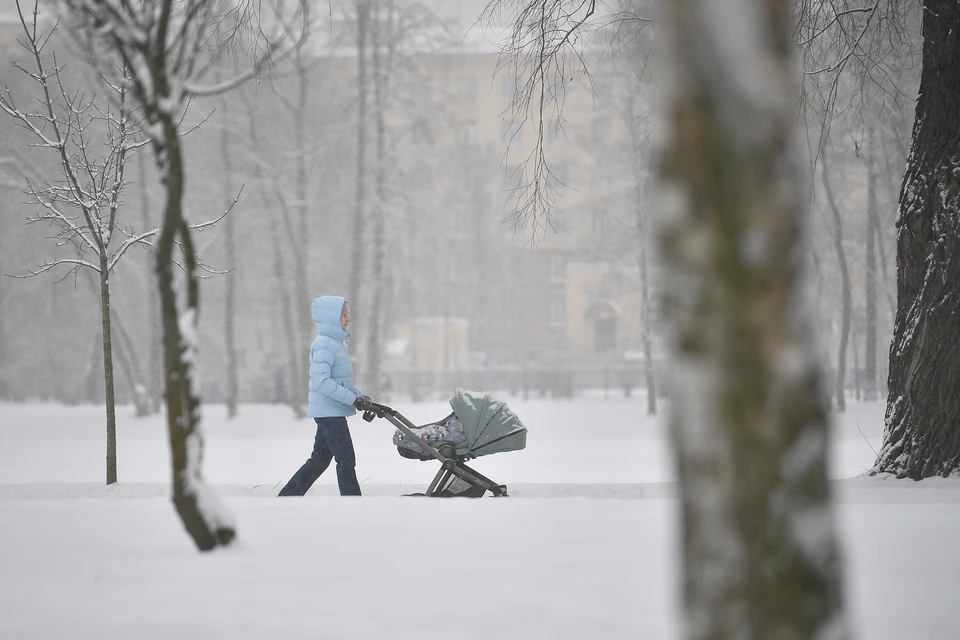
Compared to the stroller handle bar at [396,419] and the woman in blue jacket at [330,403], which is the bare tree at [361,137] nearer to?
the woman in blue jacket at [330,403]

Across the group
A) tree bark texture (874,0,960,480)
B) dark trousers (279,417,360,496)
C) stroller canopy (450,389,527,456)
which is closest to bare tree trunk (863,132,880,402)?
tree bark texture (874,0,960,480)

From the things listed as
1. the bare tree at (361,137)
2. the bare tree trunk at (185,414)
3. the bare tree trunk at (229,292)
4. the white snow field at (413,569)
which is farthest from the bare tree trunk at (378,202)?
the bare tree trunk at (185,414)

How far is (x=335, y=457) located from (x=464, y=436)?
983 millimetres

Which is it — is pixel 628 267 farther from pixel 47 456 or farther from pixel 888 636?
pixel 888 636

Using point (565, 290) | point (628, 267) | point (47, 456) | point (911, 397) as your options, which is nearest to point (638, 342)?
point (565, 290)

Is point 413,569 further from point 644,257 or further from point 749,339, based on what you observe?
point 644,257

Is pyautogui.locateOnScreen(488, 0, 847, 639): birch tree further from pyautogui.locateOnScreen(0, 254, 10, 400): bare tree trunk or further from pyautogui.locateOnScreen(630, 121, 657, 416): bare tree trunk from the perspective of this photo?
pyautogui.locateOnScreen(0, 254, 10, 400): bare tree trunk

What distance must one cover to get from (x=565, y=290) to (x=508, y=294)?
5.87 m

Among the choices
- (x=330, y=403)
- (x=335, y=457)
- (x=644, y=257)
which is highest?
(x=644, y=257)

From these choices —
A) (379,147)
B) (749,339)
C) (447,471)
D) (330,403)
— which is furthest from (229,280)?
(749,339)

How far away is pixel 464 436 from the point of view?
22.2 ft

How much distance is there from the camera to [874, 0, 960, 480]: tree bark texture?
6.66 metres

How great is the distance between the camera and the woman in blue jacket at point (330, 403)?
675 cm

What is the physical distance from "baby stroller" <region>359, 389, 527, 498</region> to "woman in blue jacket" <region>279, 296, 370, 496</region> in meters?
0.22
